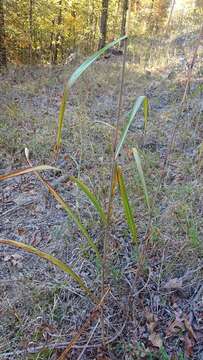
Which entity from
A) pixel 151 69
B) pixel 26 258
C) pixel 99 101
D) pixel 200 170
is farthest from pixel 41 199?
pixel 151 69

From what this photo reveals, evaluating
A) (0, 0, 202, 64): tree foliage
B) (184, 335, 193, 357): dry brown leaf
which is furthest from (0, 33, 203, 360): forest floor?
(0, 0, 202, 64): tree foliage

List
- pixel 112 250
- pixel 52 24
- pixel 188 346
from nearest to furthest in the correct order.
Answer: pixel 188 346 → pixel 112 250 → pixel 52 24

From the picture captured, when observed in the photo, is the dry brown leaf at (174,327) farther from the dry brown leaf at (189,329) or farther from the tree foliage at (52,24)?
the tree foliage at (52,24)

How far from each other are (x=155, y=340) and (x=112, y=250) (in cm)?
55

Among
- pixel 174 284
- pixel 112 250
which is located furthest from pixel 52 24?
pixel 174 284

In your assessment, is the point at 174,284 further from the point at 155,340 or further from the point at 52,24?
the point at 52,24

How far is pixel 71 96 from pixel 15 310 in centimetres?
359

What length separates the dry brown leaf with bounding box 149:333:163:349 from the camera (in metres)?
1.33

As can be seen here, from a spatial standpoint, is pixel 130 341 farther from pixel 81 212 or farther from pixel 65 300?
pixel 81 212

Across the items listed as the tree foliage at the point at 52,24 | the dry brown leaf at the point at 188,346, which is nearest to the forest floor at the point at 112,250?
the dry brown leaf at the point at 188,346

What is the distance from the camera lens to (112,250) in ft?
5.82

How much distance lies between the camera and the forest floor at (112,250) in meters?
1.38

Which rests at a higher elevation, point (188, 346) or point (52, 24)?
point (52, 24)

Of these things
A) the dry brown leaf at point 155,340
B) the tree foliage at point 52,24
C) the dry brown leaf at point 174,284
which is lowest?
the dry brown leaf at point 155,340
